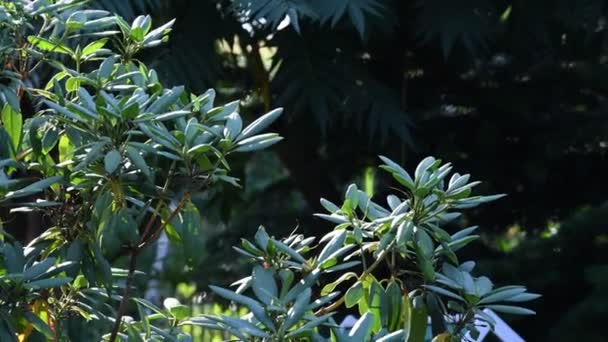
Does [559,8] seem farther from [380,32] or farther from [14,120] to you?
[14,120]

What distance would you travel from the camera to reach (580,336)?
14.0 feet

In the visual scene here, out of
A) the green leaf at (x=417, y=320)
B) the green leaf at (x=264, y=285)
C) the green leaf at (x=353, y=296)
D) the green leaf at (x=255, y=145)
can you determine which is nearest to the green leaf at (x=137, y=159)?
the green leaf at (x=255, y=145)

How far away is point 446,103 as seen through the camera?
521cm

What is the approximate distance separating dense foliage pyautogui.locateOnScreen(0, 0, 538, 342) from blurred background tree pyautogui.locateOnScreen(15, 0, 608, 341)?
4.70 ft

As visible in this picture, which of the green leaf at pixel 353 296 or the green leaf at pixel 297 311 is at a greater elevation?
the green leaf at pixel 297 311

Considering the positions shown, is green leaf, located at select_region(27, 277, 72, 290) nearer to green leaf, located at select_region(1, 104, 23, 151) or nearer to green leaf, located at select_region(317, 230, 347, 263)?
green leaf, located at select_region(1, 104, 23, 151)

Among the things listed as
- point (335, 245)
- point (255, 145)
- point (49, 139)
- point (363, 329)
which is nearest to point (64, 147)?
point (49, 139)

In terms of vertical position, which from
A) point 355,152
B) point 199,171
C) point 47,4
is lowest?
point 355,152

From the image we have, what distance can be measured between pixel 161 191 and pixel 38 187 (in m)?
0.26

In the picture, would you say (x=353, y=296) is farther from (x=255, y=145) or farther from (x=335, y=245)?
(x=255, y=145)

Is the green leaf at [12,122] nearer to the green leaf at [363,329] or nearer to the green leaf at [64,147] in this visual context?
the green leaf at [64,147]

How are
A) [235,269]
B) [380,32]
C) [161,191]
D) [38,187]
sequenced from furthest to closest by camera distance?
[235,269]
[380,32]
[161,191]
[38,187]

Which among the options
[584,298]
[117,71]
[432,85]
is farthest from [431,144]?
[117,71]

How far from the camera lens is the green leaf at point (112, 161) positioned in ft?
6.72
